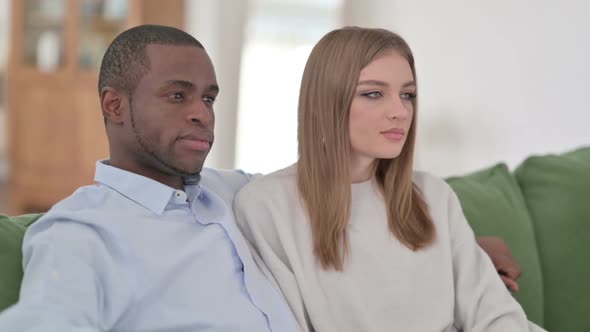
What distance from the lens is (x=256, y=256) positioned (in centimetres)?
153

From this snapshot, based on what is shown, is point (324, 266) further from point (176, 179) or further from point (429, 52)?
point (429, 52)

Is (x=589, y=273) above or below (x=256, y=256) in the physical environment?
below

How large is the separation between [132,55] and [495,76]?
2.37 meters

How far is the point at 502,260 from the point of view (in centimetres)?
182

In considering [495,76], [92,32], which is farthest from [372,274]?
[92,32]

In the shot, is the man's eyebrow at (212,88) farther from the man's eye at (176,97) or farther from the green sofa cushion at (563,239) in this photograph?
the green sofa cushion at (563,239)

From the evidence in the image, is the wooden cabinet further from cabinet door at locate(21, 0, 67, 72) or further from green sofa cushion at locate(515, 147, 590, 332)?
green sofa cushion at locate(515, 147, 590, 332)

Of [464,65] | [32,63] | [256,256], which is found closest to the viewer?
[256,256]

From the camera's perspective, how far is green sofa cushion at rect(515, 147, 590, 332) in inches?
79.8

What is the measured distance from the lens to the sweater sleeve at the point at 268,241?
150 cm

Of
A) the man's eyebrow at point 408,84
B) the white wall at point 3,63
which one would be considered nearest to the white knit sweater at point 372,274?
the man's eyebrow at point 408,84

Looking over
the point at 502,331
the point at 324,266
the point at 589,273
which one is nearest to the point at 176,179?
the point at 324,266

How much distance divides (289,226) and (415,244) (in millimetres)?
270

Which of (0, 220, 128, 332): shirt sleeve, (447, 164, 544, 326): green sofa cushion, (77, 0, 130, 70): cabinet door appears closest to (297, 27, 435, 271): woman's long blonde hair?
(447, 164, 544, 326): green sofa cushion
